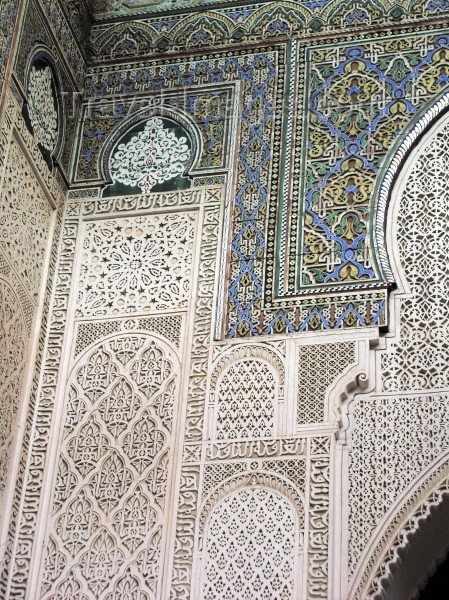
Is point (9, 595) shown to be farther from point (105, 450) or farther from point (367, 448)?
point (367, 448)

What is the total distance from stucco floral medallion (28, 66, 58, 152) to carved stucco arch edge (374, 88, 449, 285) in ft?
4.66

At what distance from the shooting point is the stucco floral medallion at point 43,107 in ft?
20.2

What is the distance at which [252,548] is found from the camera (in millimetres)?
5176

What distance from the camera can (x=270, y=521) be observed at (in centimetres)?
521

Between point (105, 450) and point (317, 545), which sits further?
point (105, 450)

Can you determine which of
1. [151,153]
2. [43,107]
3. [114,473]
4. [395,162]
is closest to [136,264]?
[151,153]

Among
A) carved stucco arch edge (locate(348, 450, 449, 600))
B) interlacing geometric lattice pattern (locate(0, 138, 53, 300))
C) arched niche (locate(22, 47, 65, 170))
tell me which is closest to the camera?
carved stucco arch edge (locate(348, 450, 449, 600))

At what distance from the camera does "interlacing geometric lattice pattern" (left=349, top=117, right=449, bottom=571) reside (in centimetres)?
519

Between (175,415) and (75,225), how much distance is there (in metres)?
1.07

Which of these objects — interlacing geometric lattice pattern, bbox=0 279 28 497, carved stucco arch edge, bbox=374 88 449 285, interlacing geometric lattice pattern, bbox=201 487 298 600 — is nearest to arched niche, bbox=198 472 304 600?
interlacing geometric lattice pattern, bbox=201 487 298 600

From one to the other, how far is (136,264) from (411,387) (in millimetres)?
1297

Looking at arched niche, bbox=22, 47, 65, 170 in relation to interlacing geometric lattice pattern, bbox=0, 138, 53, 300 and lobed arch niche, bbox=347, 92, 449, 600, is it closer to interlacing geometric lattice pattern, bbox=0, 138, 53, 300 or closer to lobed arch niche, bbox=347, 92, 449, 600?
interlacing geometric lattice pattern, bbox=0, 138, 53, 300

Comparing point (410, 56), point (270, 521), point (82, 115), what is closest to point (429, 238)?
point (410, 56)

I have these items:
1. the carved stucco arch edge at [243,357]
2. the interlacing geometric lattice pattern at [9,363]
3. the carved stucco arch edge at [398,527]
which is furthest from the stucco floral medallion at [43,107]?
the carved stucco arch edge at [398,527]
